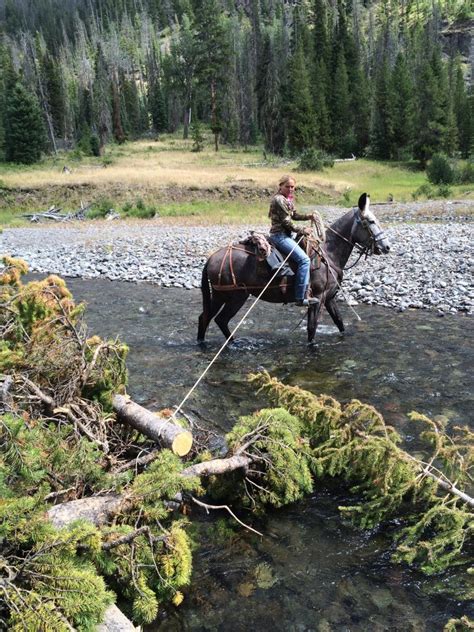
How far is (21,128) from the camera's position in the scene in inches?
2477

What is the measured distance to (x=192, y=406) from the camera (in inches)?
336

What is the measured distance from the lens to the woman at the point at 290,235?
10500mm

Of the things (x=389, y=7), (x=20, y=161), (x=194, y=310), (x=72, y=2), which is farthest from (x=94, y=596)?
(x=72, y=2)

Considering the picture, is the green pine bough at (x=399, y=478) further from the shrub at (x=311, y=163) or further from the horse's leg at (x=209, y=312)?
the shrub at (x=311, y=163)

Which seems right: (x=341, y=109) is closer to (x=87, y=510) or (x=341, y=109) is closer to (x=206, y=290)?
(x=206, y=290)

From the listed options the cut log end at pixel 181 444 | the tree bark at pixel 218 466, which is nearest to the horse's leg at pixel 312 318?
the tree bark at pixel 218 466

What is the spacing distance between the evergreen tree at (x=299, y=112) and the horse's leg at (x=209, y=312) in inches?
2373

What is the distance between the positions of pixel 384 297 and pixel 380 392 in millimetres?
6454

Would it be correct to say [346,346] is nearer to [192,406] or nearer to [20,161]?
[192,406]

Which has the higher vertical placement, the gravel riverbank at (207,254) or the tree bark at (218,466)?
the tree bark at (218,466)

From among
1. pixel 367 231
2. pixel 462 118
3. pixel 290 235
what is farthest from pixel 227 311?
pixel 462 118

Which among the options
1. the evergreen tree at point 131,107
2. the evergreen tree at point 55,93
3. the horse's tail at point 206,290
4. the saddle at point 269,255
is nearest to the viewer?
the saddle at point 269,255

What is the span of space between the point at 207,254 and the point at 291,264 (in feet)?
34.5

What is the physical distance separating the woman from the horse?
27 cm
